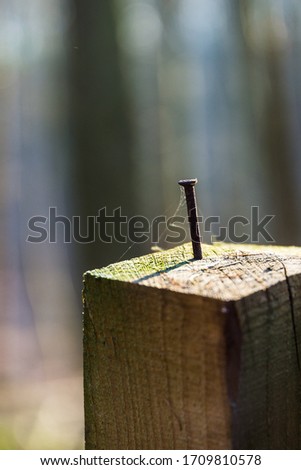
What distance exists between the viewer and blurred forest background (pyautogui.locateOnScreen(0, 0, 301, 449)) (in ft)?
18.1

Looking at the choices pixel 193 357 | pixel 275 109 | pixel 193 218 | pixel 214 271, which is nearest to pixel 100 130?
pixel 275 109

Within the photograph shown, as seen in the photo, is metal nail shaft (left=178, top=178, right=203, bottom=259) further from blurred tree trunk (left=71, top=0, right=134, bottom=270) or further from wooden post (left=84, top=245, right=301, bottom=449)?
blurred tree trunk (left=71, top=0, right=134, bottom=270)

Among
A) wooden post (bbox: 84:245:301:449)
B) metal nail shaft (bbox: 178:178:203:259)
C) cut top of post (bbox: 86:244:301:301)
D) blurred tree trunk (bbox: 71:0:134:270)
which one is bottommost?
wooden post (bbox: 84:245:301:449)

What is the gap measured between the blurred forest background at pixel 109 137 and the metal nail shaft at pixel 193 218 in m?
4.12

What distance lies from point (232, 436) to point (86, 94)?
17.1 feet

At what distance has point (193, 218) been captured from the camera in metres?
1.27

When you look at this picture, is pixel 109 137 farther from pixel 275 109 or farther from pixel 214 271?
pixel 214 271

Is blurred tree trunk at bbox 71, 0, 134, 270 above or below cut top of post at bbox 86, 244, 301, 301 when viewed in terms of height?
above

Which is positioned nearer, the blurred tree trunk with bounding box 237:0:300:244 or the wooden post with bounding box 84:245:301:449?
the wooden post with bounding box 84:245:301:449

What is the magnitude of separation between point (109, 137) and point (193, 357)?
15.8 ft

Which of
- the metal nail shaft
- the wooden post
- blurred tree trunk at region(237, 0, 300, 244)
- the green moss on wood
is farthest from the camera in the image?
blurred tree trunk at region(237, 0, 300, 244)

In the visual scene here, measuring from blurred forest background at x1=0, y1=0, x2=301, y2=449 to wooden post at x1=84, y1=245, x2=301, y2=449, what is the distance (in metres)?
4.17

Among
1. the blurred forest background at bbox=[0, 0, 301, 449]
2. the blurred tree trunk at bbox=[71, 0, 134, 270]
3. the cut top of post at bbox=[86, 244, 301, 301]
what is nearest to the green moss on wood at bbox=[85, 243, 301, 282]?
the cut top of post at bbox=[86, 244, 301, 301]

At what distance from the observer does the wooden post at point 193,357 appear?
2.89 feet
